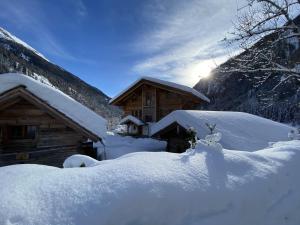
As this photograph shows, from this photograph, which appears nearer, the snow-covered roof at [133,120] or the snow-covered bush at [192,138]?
the snow-covered bush at [192,138]

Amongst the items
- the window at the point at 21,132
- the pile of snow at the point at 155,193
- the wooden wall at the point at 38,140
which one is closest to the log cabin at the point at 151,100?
the wooden wall at the point at 38,140

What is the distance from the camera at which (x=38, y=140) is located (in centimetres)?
984

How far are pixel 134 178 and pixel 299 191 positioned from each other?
3.12 meters

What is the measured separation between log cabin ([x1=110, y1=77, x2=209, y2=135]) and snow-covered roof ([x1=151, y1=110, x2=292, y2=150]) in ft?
21.5

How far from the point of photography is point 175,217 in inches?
101

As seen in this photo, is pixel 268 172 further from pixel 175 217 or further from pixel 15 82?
pixel 15 82

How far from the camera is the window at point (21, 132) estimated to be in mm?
9550

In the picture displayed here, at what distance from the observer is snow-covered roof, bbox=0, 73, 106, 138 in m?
9.19

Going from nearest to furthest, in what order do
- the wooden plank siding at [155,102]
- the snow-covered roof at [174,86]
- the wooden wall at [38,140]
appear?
1. the wooden wall at [38,140]
2. the snow-covered roof at [174,86]
3. the wooden plank siding at [155,102]

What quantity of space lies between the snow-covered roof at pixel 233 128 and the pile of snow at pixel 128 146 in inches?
205

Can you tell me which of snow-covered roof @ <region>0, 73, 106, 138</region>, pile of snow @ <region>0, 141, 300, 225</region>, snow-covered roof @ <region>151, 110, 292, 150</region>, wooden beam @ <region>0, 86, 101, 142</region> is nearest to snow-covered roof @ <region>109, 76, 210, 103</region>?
snow-covered roof @ <region>151, 110, 292, 150</region>

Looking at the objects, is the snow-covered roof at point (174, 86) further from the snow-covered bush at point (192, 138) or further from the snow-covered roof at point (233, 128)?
the snow-covered bush at point (192, 138)

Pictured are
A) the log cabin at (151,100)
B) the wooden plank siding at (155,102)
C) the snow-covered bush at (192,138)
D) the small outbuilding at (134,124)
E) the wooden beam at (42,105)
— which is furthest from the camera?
the small outbuilding at (134,124)

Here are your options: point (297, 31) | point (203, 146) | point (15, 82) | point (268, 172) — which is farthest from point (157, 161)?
point (15, 82)
